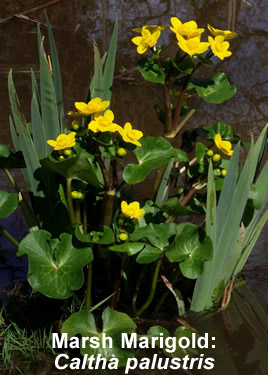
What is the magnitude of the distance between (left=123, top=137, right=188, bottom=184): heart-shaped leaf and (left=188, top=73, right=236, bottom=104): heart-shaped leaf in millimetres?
178

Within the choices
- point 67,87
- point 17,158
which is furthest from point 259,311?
point 67,87

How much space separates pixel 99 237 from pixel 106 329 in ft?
0.84

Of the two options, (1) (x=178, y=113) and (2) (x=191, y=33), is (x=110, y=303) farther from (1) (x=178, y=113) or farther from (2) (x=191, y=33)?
(2) (x=191, y=33)

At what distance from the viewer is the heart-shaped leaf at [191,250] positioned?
1.56m

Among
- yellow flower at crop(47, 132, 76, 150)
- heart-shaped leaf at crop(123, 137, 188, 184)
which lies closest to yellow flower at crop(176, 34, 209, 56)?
heart-shaped leaf at crop(123, 137, 188, 184)

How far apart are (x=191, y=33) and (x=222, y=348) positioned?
911 millimetres

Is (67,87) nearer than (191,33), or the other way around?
(191,33)

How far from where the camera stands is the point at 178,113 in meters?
1.69

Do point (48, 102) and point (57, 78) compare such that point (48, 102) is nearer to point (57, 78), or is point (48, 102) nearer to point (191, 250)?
point (57, 78)

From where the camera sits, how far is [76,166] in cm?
144

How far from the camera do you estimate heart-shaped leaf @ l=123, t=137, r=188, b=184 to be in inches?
60.4

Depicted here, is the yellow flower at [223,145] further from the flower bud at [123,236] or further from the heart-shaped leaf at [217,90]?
the flower bud at [123,236]

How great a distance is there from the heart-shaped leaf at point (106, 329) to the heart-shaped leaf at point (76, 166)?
1.18ft

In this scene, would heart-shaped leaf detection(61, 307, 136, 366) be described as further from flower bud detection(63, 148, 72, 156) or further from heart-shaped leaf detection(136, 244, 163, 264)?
flower bud detection(63, 148, 72, 156)
